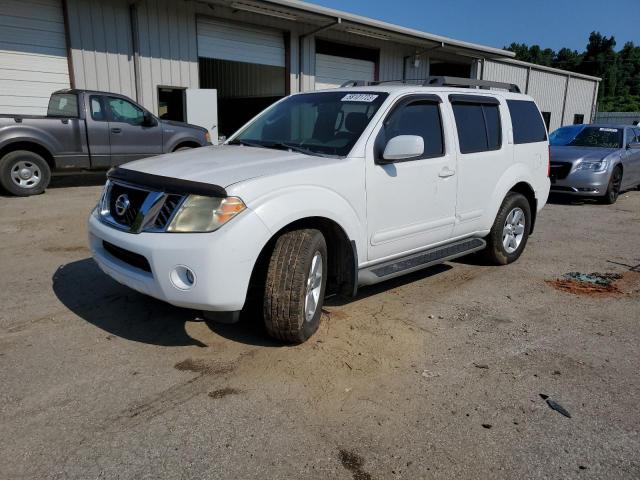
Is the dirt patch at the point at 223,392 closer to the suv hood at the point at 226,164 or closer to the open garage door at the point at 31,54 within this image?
the suv hood at the point at 226,164

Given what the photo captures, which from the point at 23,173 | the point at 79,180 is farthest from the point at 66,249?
the point at 79,180

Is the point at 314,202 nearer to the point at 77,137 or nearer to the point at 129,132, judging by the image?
the point at 77,137

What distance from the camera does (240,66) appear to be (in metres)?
21.9

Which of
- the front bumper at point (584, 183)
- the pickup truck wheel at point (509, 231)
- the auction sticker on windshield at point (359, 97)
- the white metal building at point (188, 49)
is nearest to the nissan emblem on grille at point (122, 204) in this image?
the auction sticker on windshield at point (359, 97)

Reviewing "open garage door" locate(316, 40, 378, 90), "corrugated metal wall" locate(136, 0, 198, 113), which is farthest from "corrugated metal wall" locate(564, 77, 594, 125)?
"corrugated metal wall" locate(136, 0, 198, 113)

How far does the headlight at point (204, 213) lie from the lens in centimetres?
315

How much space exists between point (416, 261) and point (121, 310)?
8.09 ft

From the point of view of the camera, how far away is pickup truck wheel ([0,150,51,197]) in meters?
9.14

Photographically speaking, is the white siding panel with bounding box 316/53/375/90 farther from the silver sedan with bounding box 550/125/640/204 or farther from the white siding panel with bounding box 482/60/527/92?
the silver sedan with bounding box 550/125/640/204

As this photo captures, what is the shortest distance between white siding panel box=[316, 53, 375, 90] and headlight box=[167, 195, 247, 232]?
14595 mm

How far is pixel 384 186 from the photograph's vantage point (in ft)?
13.5

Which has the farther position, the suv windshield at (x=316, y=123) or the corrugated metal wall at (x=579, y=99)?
the corrugated metal wall at (x=579, y=99)

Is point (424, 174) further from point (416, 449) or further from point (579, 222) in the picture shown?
point (579, 222)

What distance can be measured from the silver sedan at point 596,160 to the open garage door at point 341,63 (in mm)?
7650
